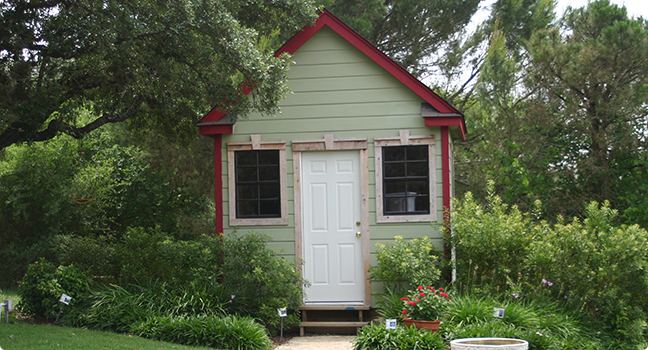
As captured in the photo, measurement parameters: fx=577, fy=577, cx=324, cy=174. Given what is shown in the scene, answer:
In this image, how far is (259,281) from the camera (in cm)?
758

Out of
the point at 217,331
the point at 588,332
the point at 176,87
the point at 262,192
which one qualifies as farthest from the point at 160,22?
the point at 588,332

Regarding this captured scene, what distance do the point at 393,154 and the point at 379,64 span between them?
1.30 metres

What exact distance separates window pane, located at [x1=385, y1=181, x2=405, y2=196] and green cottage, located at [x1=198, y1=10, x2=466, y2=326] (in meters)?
0.01

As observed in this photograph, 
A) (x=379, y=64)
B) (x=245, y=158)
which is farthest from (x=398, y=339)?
(x=379, y=64)

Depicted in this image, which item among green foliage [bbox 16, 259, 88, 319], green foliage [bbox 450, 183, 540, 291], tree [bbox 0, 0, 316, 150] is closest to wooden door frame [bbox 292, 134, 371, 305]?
tree [bbox 0, 0, 316, 150]

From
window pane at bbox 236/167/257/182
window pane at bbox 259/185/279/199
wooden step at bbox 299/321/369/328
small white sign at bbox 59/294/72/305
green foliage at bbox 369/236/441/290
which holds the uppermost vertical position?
window pane at bbox 236/167/257/182

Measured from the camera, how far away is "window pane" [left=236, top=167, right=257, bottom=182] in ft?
28.1

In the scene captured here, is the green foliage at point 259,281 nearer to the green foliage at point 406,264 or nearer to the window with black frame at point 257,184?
the window with black frame at point 257,184

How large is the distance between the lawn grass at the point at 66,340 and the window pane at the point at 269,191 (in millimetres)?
2595

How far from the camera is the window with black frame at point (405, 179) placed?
822 cm

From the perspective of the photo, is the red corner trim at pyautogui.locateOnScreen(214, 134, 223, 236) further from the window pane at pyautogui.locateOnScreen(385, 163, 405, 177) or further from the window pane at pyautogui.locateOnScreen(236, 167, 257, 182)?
the window pane at pyautogui.locateOnScreen(385, 163, 405, 177)

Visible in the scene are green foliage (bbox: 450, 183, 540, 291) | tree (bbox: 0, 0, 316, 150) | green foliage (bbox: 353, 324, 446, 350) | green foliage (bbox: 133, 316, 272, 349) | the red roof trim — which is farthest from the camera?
the red roof trim

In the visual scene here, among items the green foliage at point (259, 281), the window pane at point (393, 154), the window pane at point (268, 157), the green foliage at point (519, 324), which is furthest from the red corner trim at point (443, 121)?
the green foliage at point (259, 281)

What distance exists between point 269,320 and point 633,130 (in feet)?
25.3
